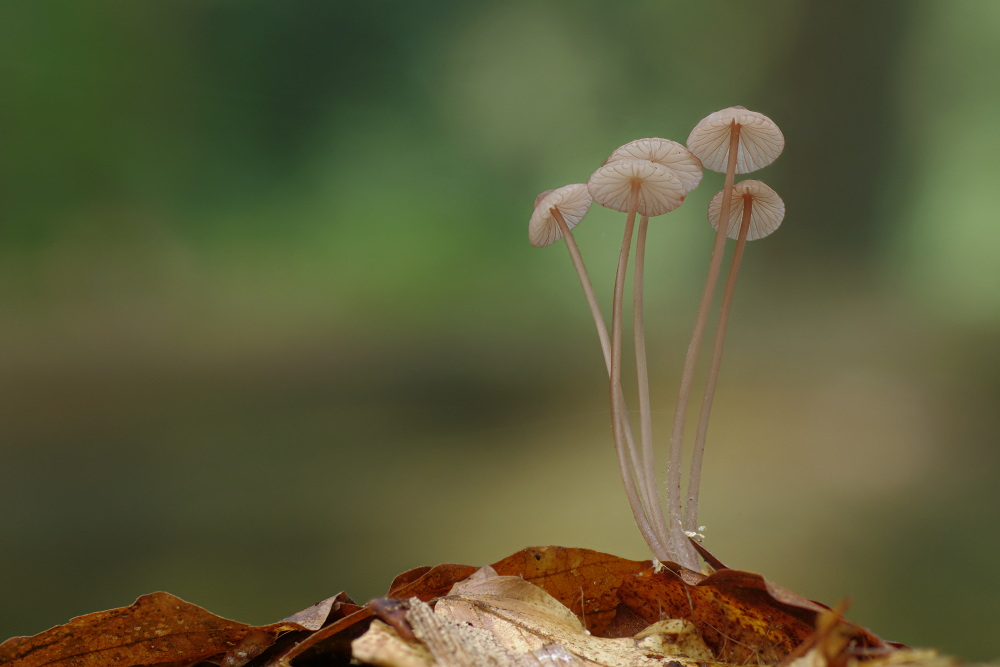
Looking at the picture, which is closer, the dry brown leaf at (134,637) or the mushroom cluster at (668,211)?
the dry brown leaf at (134,637)

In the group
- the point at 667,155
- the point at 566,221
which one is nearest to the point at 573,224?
the point at 566,221

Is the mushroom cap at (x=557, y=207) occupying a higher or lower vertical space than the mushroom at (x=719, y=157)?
higher

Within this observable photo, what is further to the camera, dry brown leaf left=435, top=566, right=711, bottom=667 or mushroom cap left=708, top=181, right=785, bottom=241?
mushroom cap left=708, top=181, right=785, bottom=241

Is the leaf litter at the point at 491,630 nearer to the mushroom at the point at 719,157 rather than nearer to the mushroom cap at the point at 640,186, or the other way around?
the mushroom at the point at 719,157

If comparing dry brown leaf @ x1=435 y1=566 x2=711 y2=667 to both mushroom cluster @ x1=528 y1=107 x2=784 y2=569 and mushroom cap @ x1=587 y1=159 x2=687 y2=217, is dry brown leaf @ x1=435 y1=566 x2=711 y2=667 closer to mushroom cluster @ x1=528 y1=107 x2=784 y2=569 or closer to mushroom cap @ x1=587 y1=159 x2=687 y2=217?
mushroom cluster @ x1=528 y1=107 x2=784 y2=569

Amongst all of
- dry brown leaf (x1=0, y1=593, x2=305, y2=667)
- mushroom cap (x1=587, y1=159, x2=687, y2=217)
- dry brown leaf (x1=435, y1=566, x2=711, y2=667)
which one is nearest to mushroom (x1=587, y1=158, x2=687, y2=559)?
mushroom cap (x1=587, y1=159, x2=687, y2=217)

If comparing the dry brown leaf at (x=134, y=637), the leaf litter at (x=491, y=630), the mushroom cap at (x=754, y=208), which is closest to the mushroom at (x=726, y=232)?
the mushroom cap at (x=754, y=208)

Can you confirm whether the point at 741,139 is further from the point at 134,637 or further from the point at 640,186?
the point at 134,637

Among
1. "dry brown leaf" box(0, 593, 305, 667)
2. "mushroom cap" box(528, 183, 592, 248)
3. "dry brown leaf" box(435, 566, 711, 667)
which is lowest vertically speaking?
"dry brown leaf" box(435, 566, 711, 667)
